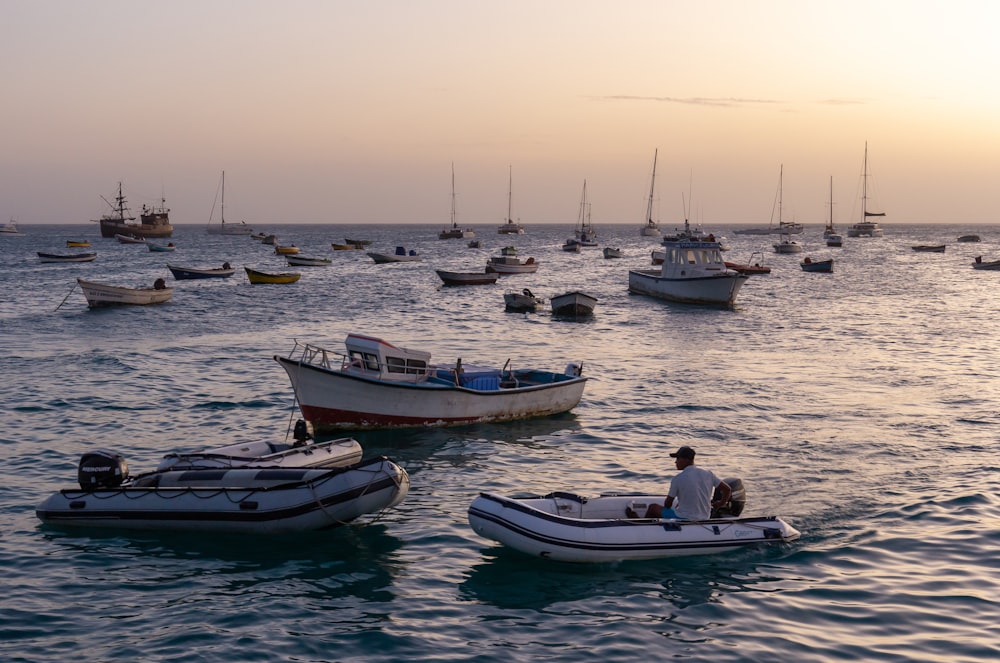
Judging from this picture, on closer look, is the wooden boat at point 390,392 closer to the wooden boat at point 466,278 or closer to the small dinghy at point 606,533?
the small dinghy at point 606,533

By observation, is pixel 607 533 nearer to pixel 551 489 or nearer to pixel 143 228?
pixel 551 489

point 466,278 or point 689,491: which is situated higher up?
point 466,278

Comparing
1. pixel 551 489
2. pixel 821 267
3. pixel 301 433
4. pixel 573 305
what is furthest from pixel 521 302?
pixel 821 267

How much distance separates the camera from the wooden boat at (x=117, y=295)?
179ft

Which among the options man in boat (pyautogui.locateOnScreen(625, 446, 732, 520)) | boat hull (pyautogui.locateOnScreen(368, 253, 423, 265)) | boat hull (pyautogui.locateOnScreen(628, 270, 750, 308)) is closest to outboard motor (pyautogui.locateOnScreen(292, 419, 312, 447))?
man in boat (pyautogui.locateOnScreen(625, 446, 732, 520))

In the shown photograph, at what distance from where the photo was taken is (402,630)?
41.5ft

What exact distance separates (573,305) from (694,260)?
9731 mm

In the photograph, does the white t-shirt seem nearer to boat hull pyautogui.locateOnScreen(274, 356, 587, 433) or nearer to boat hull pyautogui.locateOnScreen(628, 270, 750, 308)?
boat hull pyautogui.locateOnScreen(274, 356, 587, 433)

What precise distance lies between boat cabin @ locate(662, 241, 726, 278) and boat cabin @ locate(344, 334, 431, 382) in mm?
35588

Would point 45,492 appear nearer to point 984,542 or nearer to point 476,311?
point 984,542

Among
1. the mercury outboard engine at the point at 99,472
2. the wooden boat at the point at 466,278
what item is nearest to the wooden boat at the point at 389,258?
the wooden boat at the point at 466,278

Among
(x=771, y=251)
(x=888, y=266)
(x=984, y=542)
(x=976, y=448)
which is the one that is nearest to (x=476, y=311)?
(x=976, y=448)

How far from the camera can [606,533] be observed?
571 inches

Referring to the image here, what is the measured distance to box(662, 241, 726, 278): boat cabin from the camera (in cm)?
5662
